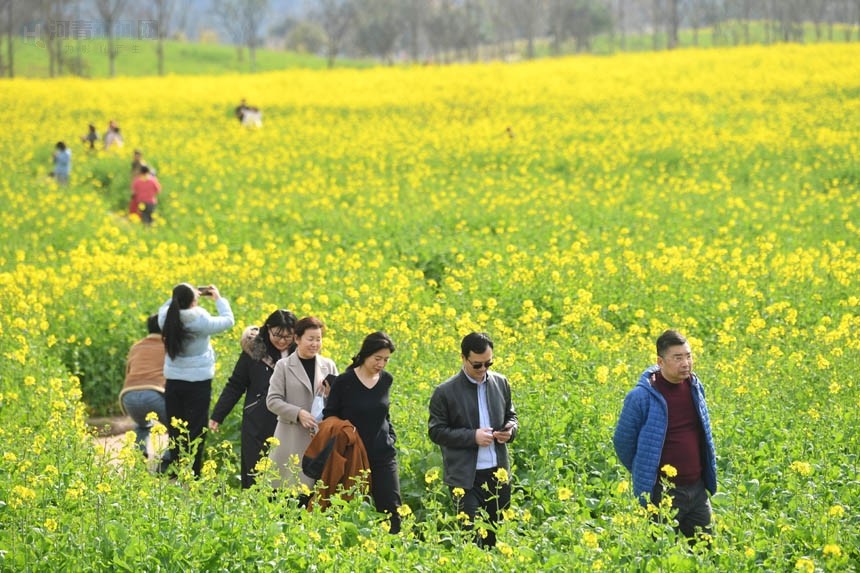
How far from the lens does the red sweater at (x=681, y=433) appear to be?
21.0 ft

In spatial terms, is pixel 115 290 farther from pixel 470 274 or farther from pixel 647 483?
pixel 647 483

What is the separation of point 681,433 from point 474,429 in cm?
124

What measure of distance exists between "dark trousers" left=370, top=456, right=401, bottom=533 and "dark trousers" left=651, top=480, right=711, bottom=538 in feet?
5.42

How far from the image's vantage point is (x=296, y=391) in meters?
7.36

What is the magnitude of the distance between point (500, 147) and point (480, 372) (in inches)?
876

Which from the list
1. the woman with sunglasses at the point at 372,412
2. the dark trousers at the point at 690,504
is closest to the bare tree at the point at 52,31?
the woman with sunglasses at the point at 372,412

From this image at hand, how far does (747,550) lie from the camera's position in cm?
561

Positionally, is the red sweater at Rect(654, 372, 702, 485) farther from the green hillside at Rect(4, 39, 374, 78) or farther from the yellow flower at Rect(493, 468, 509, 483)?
the green hillside at Rect(4, 39, 374, 78)

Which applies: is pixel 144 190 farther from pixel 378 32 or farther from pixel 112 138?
pixel 378 32

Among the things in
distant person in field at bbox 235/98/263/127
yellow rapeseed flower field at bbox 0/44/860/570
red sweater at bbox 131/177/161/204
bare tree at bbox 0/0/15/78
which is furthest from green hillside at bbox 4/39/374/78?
red sweater at bbox 131/177/161/204

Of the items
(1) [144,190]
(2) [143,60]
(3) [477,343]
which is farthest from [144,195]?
(2) [143,60]

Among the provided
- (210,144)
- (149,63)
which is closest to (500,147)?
(210,144)

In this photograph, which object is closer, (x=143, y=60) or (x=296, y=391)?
(x=296, y=391)

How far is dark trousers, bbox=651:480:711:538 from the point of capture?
21.0ft
